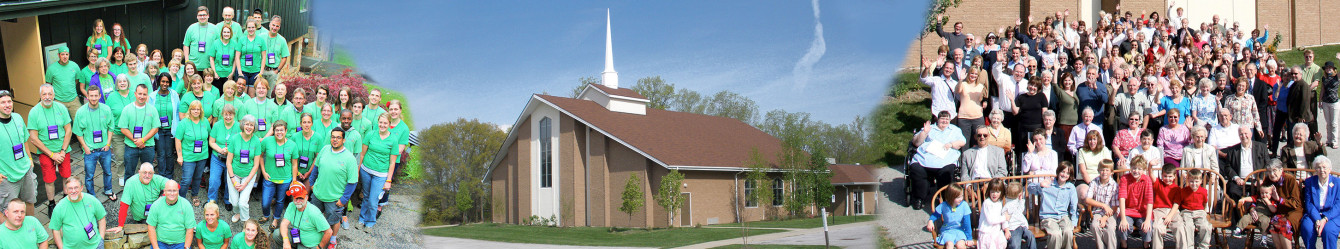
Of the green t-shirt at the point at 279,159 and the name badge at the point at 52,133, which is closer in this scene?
the green t-shirt at the point at 279,159

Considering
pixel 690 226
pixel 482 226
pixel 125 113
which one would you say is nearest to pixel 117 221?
pixel 125 113

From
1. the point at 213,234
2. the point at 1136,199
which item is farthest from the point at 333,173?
the point at 1136,199

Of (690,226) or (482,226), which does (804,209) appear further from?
(482,226)

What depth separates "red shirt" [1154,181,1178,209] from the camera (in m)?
8.91

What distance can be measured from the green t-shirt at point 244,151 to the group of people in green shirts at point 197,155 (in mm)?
14

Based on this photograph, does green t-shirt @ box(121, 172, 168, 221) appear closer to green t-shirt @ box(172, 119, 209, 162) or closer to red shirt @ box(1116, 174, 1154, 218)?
green t-shirt @ box(172, 119, 209, 162)

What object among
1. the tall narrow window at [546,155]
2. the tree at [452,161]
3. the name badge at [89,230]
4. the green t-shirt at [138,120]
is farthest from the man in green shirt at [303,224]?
the tree at [452,161]

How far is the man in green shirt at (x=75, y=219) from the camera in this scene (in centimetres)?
1053

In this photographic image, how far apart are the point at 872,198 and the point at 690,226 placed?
4.20m

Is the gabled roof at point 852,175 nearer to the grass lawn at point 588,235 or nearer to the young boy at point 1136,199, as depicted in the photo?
the grass lawn at point 588,235

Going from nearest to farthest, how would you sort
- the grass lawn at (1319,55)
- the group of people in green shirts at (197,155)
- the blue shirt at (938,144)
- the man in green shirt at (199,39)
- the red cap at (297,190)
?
the blue shirt at (938,144), the group of people in green shirts at (197,155), the red cap at (297,190), the man in green shirt at (199,39), the grass lawn at (1319,55)

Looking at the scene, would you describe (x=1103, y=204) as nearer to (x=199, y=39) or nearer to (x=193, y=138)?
(x=193, y=138)

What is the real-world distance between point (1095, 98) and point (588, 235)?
6.68 metres

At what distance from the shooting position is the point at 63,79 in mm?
12852
